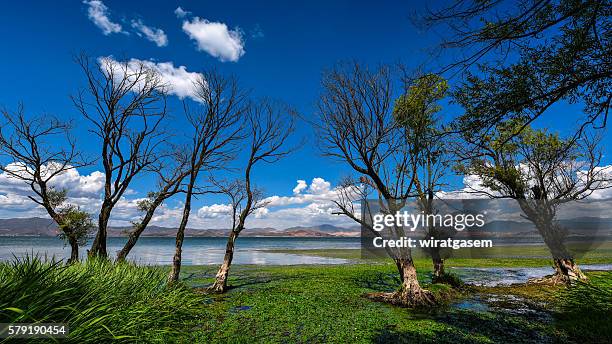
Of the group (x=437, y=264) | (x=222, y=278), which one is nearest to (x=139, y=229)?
(x=222, y=278)

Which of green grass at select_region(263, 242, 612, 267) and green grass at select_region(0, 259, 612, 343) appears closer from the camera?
green grass at select_region(0, 259, 612, 343)

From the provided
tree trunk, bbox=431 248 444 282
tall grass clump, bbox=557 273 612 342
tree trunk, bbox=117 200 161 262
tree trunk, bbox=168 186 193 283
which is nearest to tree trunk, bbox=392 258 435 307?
tall grass clump, bbox=557 273 612 342

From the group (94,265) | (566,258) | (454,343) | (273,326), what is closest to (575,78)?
(454,343)

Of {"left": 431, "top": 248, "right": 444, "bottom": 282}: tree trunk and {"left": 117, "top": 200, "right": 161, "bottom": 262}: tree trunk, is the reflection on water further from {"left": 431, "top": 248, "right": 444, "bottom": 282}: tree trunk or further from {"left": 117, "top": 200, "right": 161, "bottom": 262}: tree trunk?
{"left": 117, "top": 200, "right": 161, "bottom": 262}: tree trunk

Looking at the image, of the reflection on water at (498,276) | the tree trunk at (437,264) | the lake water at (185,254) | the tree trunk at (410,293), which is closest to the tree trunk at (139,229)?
the lake water at (185,254)

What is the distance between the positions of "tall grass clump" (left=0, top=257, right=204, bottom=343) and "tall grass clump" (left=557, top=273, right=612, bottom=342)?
11249mm

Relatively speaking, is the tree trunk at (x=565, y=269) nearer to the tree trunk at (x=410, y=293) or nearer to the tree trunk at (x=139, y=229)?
the tree trunk at (x=410, y=293)

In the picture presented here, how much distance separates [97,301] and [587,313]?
14.5 meters

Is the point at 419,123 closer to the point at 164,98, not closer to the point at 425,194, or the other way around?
the point at 425,194

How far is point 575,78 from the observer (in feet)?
19.6

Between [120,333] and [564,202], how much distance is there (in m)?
23.4

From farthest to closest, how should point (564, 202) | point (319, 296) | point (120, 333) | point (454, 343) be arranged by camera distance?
point (564, 202)
point (319, 296)
point (454, 343)
point (120, 333)

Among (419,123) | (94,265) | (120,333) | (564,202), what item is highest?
(419,123)

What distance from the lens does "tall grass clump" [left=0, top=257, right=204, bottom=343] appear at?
541 cm
